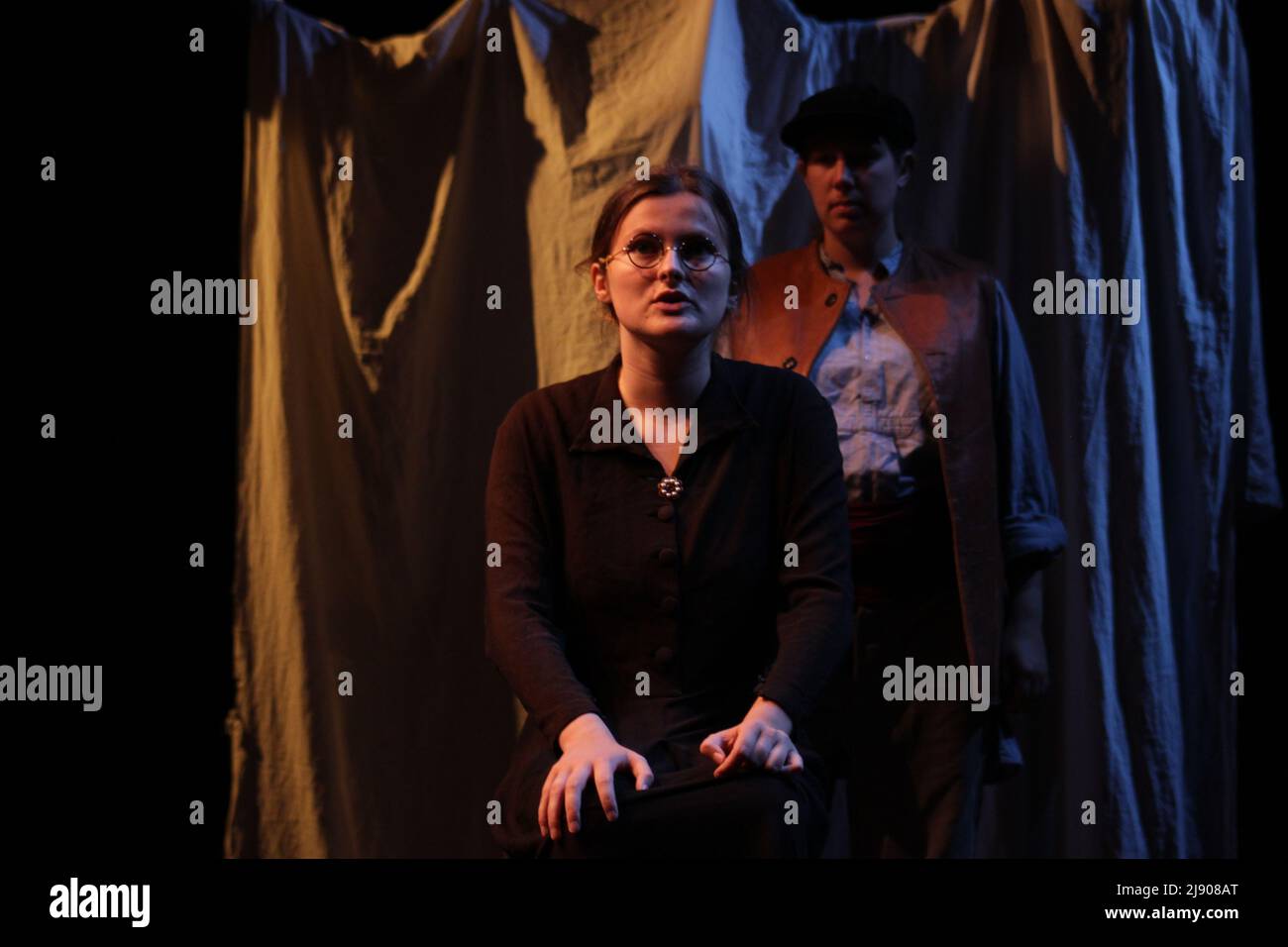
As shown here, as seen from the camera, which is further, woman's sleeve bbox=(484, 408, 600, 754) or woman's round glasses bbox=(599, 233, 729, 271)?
woman's round glasses bbox=(599, 233, 729, 271)

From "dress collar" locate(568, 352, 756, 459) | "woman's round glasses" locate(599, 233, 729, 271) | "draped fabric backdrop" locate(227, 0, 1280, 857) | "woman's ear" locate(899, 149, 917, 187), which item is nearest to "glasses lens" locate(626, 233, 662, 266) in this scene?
"woman's round glasses" locate(599, 233, 729, 271)

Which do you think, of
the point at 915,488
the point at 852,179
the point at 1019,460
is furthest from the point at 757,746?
the point at 852,179

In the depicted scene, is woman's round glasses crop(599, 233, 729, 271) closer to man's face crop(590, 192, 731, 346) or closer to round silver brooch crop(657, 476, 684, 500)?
man's face crop(590, 192, 731, 346)

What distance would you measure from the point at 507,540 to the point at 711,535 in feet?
1.03

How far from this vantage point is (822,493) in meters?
2.03

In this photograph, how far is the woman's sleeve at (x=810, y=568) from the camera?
1922 millimetres

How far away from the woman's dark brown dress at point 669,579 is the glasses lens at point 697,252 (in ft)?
0.65

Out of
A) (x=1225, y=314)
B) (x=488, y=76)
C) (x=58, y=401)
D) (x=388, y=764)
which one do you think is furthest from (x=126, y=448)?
(x=1225, y=314)

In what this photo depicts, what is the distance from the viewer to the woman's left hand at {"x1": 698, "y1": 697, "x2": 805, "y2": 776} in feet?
5.93

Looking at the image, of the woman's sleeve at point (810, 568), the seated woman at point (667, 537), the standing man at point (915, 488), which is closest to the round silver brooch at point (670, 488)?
the seated woman at point (667, 537)

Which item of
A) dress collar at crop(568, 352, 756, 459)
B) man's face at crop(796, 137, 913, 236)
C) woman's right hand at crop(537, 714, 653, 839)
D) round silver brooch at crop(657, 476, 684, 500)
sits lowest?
woman's right hand at crop(537, 714, 653, 839)

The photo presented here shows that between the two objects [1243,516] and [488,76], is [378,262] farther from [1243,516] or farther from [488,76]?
[1243,516]

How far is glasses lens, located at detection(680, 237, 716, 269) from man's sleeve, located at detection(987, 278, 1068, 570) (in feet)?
2.47

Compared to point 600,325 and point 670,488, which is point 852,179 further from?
point 670,488
